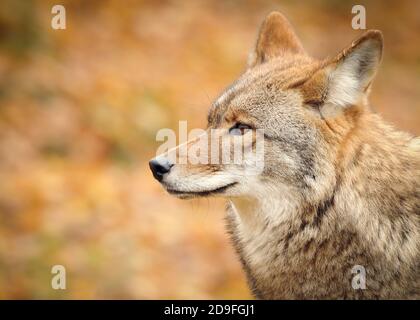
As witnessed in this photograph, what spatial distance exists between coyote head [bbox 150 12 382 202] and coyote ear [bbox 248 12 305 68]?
2.24ft

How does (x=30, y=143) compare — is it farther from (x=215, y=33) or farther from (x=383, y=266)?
(x=383, y=266)

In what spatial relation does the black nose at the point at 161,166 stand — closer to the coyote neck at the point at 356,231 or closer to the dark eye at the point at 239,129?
the dark eye at the point at 239,129

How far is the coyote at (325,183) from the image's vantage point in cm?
431

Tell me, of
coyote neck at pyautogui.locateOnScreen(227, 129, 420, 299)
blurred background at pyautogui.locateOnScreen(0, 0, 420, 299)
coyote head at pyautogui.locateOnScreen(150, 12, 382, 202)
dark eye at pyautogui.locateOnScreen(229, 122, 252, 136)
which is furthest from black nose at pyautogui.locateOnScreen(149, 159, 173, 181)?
blurred background at pyautogui.locateOnScreen(0, 0, 420, 299)

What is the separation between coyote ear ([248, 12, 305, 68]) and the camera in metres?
5.24

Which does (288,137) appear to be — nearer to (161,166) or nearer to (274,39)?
(161,166)

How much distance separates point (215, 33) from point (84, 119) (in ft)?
13.2

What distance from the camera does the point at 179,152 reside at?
4473mm

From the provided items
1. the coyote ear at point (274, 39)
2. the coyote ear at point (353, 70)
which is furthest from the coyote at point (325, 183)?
the coyote ear at point (274, 39)

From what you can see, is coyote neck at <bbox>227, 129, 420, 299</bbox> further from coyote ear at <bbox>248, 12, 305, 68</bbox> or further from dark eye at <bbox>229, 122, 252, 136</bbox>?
coyote ear at <bbox>248, 12, 305, 68</bbox>

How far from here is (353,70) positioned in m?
4.29

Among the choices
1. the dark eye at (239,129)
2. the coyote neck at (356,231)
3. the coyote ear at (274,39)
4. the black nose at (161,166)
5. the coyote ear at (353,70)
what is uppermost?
the coyote ear at (274,39)

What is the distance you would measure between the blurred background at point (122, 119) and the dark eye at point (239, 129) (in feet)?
12.4

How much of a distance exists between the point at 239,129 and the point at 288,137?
1.20 ft
